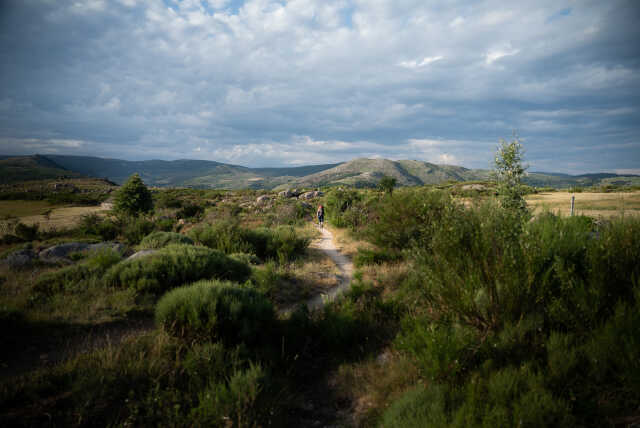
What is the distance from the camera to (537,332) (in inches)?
154

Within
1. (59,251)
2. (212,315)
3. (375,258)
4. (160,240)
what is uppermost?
(160,240)

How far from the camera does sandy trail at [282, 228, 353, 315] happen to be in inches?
319

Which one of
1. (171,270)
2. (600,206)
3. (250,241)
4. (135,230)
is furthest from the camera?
(600,206)

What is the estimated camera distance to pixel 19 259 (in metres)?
8.48

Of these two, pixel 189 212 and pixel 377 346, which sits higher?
pixel 189 212

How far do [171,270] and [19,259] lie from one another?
534 centimetres

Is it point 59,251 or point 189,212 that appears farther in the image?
point 189,212

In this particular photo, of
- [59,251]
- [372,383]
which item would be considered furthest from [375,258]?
[59,251]

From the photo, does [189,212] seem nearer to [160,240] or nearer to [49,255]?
[160,240]

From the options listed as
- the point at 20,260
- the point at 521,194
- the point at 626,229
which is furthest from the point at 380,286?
the point at 20,260

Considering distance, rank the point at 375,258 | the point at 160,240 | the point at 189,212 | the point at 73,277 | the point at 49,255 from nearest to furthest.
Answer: the point at 73,277
the point at 49,255
the point at 160,240
the point at 375,258
the point at 189,212

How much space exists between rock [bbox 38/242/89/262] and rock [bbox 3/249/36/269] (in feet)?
1.06

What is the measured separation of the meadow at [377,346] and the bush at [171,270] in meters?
0.12

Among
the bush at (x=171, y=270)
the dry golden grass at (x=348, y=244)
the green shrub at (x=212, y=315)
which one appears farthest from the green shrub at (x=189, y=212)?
the green shrub at (x=212, y=315)
